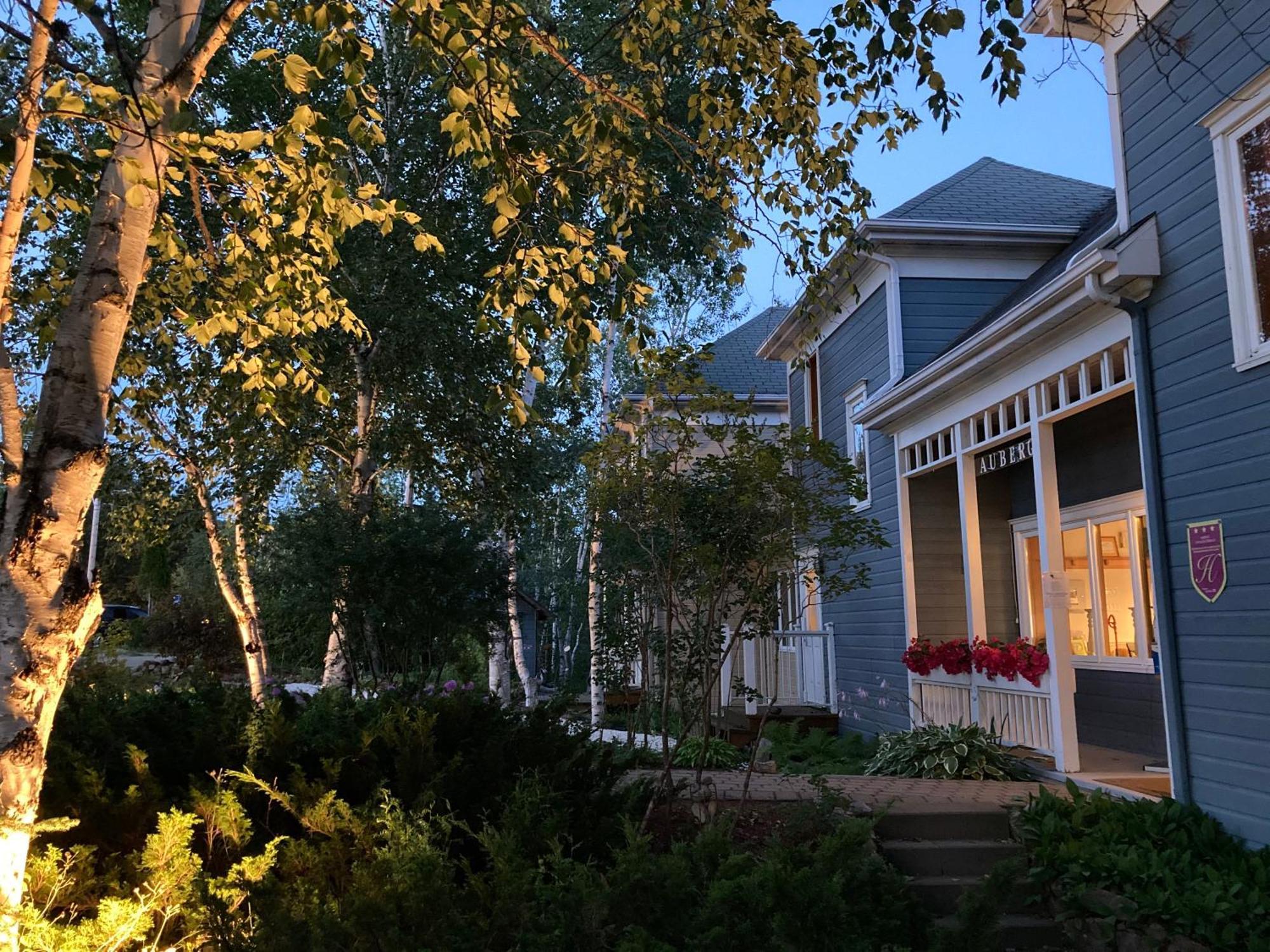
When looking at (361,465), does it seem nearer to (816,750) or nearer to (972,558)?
(816,750)

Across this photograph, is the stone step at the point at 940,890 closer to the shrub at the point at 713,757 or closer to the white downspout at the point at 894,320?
the shrub at the point at 713,757

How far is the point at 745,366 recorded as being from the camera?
18.8 m

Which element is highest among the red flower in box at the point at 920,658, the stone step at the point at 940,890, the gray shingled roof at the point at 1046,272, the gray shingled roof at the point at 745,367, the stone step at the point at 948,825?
the gray shingled roof at the point at 745,367

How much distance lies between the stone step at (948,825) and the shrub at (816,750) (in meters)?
3.65

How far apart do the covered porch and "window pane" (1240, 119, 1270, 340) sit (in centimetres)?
122

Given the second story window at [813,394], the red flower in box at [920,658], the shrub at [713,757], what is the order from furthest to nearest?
the second story window at [813,394] → the shrub at [713,757] → the red flower in box at [920,658]

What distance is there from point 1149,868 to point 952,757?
122 inches

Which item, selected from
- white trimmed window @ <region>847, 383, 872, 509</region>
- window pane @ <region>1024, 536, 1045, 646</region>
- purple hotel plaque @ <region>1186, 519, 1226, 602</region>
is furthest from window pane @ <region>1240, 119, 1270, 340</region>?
white trimmed window @ <region>847, 383, 872, 509</region>

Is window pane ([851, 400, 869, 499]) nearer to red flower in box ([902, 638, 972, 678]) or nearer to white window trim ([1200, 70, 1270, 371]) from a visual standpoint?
red flower in box ([902, 638, 972, 678])

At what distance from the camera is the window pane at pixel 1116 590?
903cm

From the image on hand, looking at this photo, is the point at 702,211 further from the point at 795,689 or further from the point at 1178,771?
the point at 795,689

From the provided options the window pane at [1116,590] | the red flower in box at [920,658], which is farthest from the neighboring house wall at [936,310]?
the red flower in box at [920,658]

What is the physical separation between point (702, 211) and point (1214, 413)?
10.3 ft

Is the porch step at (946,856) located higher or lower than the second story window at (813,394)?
lower
